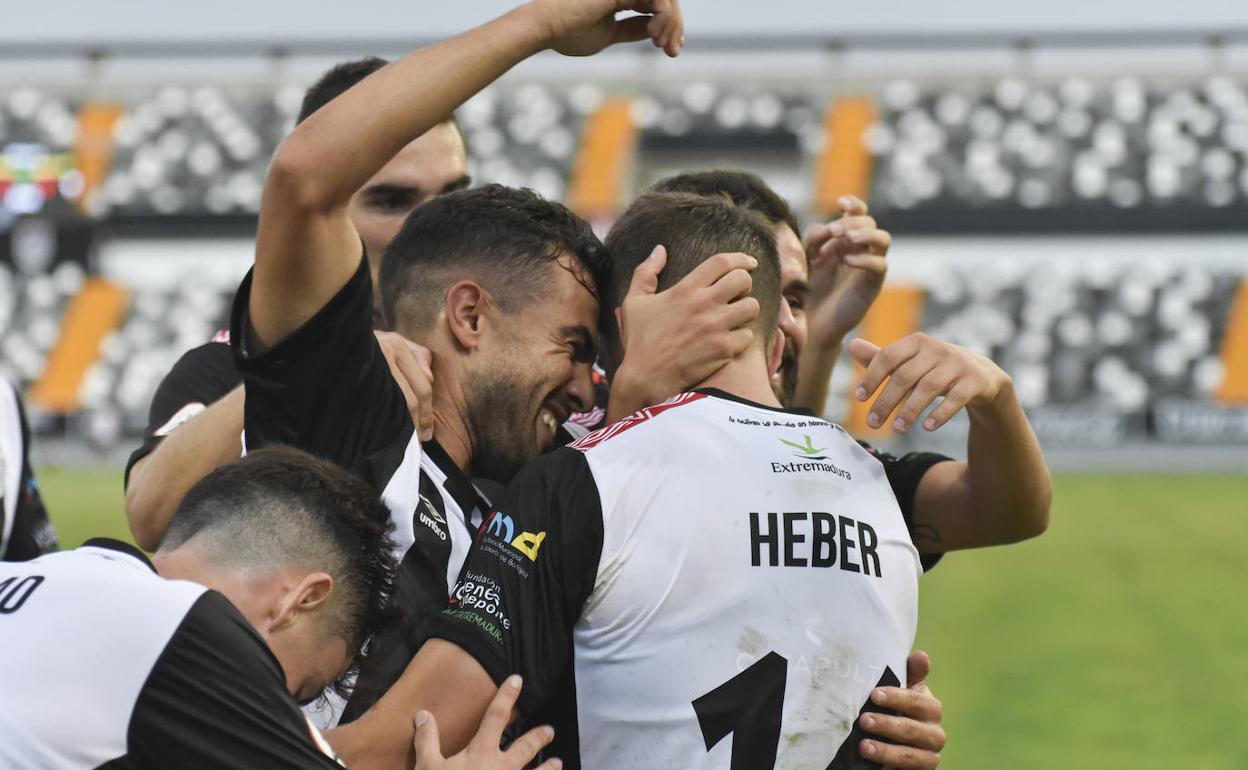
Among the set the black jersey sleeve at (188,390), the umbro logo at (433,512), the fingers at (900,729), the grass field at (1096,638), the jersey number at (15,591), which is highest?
the jersey number at (15,591)

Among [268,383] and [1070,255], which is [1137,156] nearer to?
[1070,255]

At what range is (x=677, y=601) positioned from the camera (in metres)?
2.40

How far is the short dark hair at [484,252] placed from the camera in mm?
2863

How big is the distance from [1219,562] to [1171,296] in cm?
1454

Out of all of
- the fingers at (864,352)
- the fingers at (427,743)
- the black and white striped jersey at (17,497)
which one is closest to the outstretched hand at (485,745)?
the fingers at (427,743)

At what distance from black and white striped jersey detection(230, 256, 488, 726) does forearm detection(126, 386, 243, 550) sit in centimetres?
46

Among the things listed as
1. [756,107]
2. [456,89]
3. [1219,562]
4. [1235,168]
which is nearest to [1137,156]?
[1235,168]

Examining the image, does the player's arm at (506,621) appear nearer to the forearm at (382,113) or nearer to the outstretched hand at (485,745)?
the outstretched hand at (485,745)

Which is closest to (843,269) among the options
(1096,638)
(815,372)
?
(815,372)

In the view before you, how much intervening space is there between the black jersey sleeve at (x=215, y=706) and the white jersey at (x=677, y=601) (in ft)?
1.06

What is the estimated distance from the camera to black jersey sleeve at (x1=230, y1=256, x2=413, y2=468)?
2393 millimetres

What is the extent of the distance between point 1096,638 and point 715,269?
9.21 m

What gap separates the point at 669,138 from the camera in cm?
3100

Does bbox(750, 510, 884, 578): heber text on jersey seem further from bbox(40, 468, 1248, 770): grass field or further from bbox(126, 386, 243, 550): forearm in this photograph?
bbox(40, 468, 1248, 770): grass field
